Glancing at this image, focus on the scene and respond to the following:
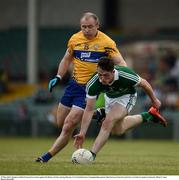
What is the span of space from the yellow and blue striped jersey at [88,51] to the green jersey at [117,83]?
684 mm

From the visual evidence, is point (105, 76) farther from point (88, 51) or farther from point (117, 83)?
point (88, 51)

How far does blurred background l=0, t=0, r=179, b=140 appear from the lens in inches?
1211

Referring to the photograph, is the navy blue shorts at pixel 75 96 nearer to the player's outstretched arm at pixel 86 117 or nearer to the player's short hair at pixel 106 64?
the player's outstretched arm at pixel 86 117

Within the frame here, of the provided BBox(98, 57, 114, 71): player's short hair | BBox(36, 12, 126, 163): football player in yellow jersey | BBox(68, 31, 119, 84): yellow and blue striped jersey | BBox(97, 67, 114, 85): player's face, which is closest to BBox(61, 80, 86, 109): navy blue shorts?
BBox(36, 12, 126, 163): football player in yellow jersey

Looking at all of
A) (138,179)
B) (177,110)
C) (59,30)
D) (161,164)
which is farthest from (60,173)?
(59,30)

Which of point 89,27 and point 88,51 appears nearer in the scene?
point 89,27

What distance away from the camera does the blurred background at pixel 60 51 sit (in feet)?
101

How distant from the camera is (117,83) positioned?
1389 cm

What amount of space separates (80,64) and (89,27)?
0.70m

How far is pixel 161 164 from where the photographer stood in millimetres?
14258

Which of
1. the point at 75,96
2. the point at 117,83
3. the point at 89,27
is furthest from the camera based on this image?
the point at 75,96

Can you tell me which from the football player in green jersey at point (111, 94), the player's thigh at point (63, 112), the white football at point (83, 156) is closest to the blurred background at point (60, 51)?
the player's thigh at point (63, 112)

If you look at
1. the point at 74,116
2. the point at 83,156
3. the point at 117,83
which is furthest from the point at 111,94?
the point at 83,156

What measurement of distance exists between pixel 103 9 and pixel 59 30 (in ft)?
6.88
